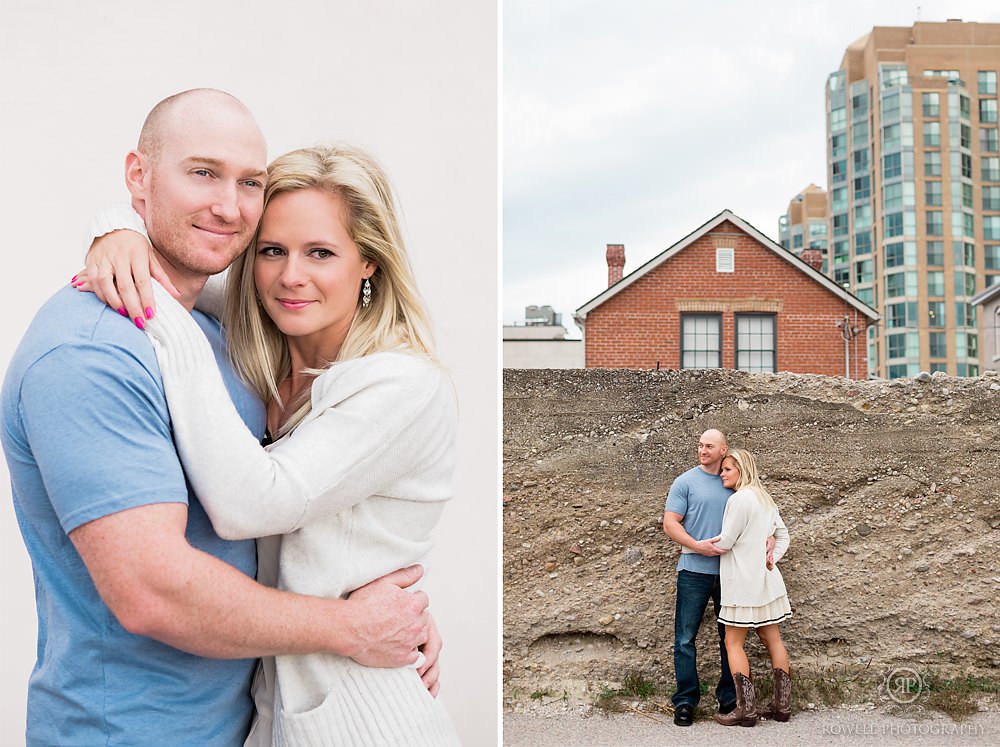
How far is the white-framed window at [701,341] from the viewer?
34.6ft

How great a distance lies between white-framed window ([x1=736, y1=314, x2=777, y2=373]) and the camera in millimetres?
10625

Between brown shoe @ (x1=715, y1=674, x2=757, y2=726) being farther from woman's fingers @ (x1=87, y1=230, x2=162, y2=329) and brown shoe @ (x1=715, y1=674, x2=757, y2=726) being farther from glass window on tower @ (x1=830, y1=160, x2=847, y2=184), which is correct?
glass window on tower @ (x1=830, y1=160, x2=847, y2=184)

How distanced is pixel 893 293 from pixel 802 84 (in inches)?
375

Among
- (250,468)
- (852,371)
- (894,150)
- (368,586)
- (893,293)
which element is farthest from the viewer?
(893,293)

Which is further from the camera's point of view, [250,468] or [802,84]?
[802,84]

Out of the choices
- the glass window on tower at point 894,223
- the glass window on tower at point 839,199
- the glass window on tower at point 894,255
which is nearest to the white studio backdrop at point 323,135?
the glass window on tower at point 894,255

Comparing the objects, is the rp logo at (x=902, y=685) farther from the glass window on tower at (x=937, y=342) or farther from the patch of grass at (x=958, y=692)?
the glass window on tower at (x=937, y=342)

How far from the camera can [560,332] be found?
1739cm

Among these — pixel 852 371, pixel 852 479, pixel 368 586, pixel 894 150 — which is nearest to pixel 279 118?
pixel 368 586

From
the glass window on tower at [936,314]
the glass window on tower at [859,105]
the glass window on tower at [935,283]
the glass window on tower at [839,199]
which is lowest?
the glass window on tower at [936,314]

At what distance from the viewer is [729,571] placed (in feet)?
16.3

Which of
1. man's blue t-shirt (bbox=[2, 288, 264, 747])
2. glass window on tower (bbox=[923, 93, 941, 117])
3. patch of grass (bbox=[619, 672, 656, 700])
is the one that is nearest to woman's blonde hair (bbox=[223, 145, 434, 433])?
man's blue t-shirt (bbox=[2, 288, 264, 747])

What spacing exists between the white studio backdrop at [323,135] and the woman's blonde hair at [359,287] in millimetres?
2161

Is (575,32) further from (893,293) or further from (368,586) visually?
(893,293)
